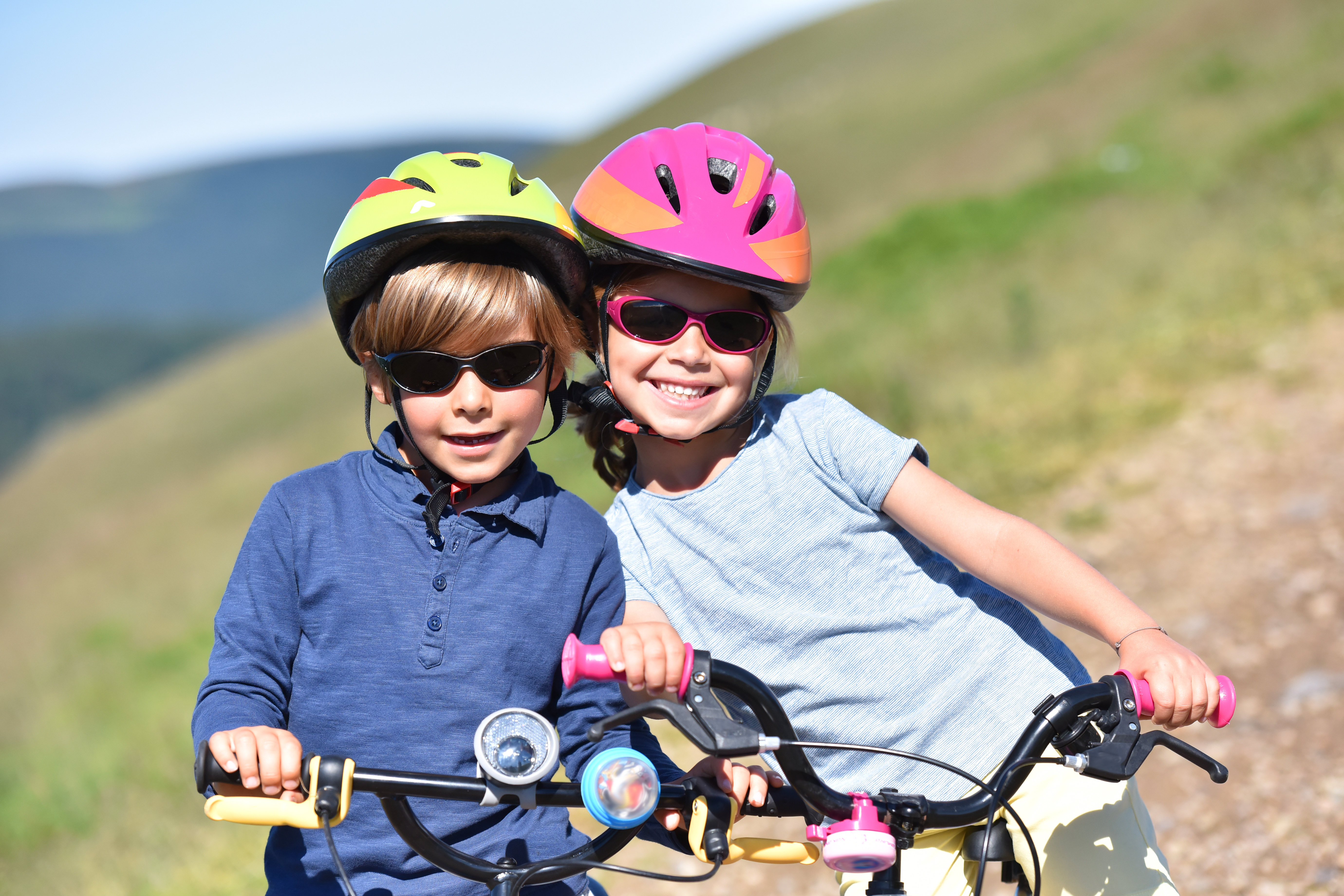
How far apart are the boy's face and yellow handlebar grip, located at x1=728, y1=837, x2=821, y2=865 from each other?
100cm

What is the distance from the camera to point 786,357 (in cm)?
308

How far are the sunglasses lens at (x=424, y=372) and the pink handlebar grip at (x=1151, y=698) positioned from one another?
1.56 metres

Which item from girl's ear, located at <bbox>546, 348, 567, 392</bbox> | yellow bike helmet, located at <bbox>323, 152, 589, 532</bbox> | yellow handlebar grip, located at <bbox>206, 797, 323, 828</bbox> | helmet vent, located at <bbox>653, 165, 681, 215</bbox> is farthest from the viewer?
helmet vent, located at <bbox>653, 165, 681, 215</bbox>

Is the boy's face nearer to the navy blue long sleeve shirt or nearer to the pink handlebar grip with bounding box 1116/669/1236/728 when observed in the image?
the navy blue long sleeve shirt

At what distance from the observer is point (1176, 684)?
2174mm

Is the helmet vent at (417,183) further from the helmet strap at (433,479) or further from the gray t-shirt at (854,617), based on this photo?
the gray t-shirt at (854,617)

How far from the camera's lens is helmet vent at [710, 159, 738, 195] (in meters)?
3.11

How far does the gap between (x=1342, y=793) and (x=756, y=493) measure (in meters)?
3.57

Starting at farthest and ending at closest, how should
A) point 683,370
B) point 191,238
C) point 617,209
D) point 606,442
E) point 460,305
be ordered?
1. point 191,238
2. point 606,442
3. point 617,209
4. point 683,370
5. point 460,305

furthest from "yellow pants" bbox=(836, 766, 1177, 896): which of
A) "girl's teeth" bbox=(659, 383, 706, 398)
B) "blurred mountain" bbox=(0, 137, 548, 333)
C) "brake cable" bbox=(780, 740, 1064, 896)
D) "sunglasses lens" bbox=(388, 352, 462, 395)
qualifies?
"blurred mountain" bbox=(0, 137, 548, 333)

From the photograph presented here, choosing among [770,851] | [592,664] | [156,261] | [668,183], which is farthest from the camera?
[156,261]

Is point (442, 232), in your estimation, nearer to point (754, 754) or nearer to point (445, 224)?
point (445, 224)

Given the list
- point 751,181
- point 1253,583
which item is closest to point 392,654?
point 751,181

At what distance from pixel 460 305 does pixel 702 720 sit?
1.22 metres
